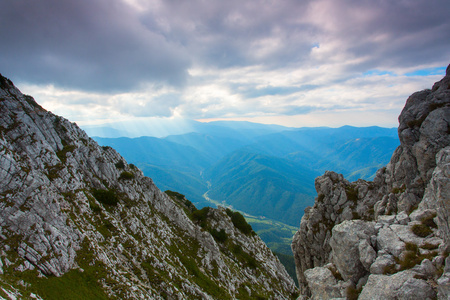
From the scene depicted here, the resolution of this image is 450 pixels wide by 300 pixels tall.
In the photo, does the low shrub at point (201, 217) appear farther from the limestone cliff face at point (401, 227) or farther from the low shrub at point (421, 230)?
the low shrub at point (421, 230)

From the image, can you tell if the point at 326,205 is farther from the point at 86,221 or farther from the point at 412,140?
the point at 86,221

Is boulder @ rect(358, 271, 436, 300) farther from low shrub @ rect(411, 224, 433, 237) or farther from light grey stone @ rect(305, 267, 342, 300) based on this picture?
low shrub @ rect(411, 224, 433, 237)

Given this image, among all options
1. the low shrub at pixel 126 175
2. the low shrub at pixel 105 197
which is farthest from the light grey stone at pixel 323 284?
the low shrub at pixel 126 175

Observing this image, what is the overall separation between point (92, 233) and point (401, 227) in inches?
1802

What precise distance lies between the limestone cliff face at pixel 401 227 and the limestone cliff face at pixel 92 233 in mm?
27808

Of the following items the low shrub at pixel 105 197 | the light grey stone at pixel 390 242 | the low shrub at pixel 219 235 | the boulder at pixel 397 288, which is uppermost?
the light grey stone at pixel 390 242

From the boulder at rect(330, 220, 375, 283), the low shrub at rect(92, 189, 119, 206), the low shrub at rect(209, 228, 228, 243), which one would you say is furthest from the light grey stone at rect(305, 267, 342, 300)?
the low shrub at rect(209, 228, 228, 243)

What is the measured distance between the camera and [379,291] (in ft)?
48.3

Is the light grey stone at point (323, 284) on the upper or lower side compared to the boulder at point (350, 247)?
lower

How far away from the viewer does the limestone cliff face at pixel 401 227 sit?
14320mm

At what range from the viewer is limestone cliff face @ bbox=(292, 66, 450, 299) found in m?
14.3

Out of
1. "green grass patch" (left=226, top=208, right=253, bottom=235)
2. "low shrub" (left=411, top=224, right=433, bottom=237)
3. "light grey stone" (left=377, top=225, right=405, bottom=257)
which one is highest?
"low shrub" (left=411, top=224, right=433, bottom=237)

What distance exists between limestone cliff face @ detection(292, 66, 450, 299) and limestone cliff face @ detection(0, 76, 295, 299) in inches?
1095

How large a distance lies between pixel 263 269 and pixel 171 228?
3370 cm
